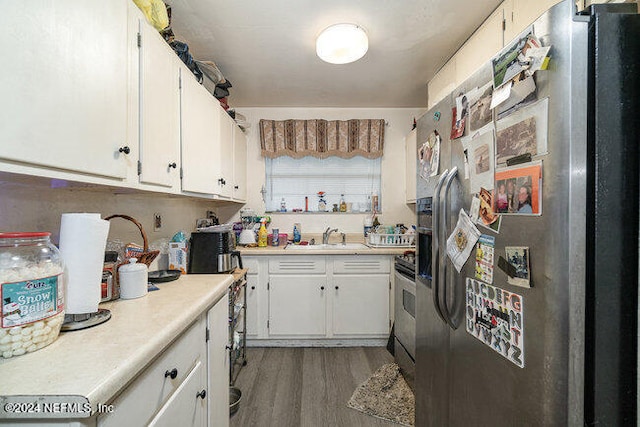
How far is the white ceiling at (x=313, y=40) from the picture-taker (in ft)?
5.28

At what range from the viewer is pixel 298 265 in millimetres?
2617

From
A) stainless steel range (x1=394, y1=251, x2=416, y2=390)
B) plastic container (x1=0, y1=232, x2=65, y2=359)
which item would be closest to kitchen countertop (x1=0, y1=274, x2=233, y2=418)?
plastic container (x1=0, y1=232, x2=65, y2=359)

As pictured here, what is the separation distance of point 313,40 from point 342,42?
0.27 metres

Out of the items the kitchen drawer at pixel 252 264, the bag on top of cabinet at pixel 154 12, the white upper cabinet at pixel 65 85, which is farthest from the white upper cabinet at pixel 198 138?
the kitchen drawer at pixel 252 264

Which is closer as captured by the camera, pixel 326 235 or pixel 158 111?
pixel 158 111

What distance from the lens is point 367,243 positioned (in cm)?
305

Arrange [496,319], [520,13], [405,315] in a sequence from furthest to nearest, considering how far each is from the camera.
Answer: [405,315], [520,13], [496,319]

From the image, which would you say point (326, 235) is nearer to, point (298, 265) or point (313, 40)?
point (298, 265)

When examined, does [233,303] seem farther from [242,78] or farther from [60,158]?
[242,78]

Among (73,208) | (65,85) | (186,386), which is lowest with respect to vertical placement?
(186,386)

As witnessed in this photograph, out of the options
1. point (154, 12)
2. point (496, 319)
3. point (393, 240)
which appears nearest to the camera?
point (496, 319)

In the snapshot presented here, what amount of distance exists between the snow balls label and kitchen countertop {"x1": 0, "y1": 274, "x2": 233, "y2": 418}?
0.09 meters

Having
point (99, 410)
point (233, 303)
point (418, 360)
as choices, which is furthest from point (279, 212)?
point (99, 410)

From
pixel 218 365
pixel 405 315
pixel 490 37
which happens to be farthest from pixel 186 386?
pixel 490 37
